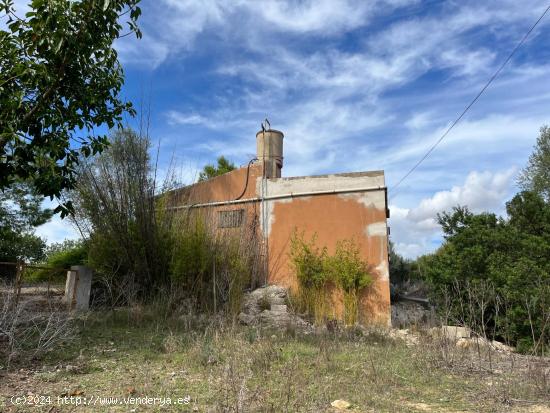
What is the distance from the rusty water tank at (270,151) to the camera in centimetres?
1313

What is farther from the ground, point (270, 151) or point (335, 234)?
point (270, 151)

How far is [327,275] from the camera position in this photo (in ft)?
36.7

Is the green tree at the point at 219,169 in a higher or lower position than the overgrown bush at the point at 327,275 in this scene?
higher

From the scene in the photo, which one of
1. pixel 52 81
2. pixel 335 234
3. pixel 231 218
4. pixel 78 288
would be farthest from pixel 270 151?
pixel 52 81

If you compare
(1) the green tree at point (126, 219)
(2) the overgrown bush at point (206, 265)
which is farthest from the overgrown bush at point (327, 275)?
(1) the green tree at point (126, 219)

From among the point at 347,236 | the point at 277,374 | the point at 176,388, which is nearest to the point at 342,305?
the point at 347,236

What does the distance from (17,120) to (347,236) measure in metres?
8.74

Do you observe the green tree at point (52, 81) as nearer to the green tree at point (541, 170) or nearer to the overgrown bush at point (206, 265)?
the overgrown bush at point (206, 265)

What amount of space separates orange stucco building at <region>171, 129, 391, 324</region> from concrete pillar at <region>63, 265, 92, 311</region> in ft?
11.0

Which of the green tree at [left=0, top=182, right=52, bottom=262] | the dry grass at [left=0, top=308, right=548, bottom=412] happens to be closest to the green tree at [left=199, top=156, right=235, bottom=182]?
the green tree at [left=0, top=182, right=52, bottom=262]

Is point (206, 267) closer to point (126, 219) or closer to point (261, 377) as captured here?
point (126, 219)

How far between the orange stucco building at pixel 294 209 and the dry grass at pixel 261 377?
185 inches

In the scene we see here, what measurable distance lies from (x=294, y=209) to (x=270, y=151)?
2.24 m

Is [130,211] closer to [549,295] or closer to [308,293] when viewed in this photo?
[308,293]
